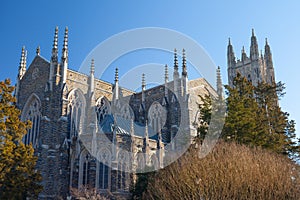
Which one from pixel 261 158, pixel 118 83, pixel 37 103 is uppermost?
pixel 118 83

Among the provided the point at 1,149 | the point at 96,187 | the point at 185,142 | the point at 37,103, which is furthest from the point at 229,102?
the point at 37,103

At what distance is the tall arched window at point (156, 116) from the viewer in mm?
34969

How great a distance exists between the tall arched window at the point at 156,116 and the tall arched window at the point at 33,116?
10985mm

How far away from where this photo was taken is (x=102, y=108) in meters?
36.1

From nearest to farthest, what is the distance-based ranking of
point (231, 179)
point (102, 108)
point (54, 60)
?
1. point (231, 179)
2. point (54, 60)
3. point (102, 108)

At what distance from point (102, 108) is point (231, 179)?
2205 cm

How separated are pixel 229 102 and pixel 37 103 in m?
17.5

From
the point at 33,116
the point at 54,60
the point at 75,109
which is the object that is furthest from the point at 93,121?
the point at 54,60

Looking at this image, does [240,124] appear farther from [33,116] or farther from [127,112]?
[33,116]

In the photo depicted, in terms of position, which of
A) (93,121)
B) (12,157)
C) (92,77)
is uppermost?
(92,77)

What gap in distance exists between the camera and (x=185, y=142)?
84.1 ft

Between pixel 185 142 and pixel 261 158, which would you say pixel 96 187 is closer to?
pixel 185 142

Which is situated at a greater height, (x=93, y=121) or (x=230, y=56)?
(x=230, y=56)

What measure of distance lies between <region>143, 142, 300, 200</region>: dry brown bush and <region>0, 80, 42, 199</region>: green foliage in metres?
8.01
